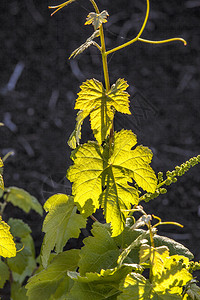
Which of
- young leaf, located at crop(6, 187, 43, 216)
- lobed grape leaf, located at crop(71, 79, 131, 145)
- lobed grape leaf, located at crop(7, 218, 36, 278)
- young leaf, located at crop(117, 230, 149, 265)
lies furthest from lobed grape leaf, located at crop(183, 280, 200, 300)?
young leaf, located at crop(6, 187, 43, 216)

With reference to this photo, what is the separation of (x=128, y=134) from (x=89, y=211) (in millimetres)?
110

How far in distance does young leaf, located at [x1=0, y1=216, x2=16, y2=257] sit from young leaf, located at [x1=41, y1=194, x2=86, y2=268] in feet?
0.36

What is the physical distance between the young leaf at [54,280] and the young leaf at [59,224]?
37 mm

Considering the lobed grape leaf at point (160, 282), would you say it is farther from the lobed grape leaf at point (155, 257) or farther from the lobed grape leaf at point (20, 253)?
the lobed grape leaf at point (20, 253)

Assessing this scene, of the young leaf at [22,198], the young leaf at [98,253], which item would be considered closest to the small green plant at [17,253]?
the young leaf at [22,198]

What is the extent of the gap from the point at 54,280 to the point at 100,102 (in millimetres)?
317

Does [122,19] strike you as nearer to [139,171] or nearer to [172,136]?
[172,136]

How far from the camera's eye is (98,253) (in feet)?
2.03

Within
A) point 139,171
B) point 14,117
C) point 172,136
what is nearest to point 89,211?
point 139,171

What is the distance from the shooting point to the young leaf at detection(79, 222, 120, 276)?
61 centimetres

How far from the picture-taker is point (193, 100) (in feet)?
6.71

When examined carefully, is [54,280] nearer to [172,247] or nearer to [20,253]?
[172,247]

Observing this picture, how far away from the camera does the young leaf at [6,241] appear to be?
511mm

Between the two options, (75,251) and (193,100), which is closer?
(75,251)
